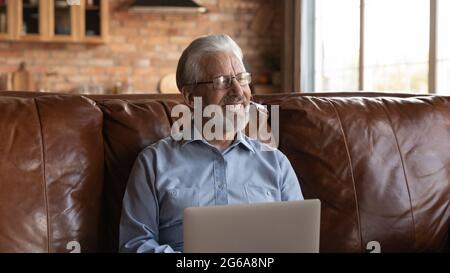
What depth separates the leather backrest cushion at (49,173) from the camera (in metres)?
1.64

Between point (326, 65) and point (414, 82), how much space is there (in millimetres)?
1582

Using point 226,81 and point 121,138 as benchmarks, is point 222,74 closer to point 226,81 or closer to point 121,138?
point 226,81

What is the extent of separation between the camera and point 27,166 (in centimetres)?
168

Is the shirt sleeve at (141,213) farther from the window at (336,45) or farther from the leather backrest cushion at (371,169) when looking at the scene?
the window at (336,45)

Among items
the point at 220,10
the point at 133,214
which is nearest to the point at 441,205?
the point at 133,214

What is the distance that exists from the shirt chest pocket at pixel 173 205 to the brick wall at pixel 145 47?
4511 mm

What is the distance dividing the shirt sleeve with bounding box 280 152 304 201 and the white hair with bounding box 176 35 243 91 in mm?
368

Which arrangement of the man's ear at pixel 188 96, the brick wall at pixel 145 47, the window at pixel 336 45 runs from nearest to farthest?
1. the man's ear at pixel 188 96
2. the window at pixel 336 45
3. the brick wall at pixel 145 47

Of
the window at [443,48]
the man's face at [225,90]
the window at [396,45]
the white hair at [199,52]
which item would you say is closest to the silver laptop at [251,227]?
the man's face at [225,90]

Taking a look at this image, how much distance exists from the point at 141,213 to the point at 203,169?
0.80 feet

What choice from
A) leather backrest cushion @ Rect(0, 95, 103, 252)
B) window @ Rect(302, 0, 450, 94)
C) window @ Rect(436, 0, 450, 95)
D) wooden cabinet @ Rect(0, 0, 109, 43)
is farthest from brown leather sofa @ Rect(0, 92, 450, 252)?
wooden cabinet @ Rect(0, 0, 109, 43)

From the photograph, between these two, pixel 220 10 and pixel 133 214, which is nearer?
pixel 133 214

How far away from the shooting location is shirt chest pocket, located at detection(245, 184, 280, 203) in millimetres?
1790

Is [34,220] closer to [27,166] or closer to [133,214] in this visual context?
[27,166]
